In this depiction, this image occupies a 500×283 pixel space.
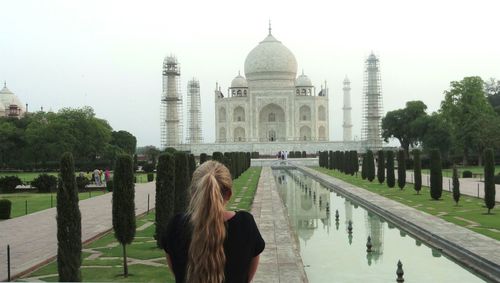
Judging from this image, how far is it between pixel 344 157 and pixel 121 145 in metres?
18.8

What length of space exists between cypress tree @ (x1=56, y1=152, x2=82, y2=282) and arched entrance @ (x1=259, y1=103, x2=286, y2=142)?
51016 mm

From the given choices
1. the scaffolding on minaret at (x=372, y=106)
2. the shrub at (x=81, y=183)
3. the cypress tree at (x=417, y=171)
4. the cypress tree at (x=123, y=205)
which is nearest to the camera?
the cypress tree at (x=123, y=205)

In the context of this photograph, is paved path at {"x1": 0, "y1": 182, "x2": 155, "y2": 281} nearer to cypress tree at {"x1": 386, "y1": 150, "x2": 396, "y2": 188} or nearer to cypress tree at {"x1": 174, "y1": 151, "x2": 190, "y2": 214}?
cypress tree at {"x1": 174, "y1": 151, "x2": 190, "y2": 214}

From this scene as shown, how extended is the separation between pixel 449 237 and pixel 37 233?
7.33m

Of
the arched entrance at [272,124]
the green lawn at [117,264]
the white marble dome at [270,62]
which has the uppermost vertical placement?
the white marble dome at [270,62]

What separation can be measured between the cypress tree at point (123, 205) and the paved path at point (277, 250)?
1723 mm

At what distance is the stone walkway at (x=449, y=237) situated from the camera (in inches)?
302

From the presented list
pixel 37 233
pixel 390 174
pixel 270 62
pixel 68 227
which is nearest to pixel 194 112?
pixel 270 62

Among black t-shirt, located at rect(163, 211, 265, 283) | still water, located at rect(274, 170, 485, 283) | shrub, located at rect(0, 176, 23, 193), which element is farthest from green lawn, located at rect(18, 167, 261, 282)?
shrub, located at rect(0, 176, 23, 193)

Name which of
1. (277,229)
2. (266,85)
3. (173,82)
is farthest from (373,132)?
(277,229)

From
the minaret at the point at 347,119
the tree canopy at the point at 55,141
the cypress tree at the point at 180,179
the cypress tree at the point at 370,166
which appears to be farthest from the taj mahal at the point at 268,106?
the cypress tree at the point at 180,179

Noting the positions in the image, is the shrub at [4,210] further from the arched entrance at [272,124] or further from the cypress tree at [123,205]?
the arched entrance at [272,124]

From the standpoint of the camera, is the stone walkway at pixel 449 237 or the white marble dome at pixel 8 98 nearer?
the stone walkway at pixel 449 237

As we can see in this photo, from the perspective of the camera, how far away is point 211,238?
209 cm
